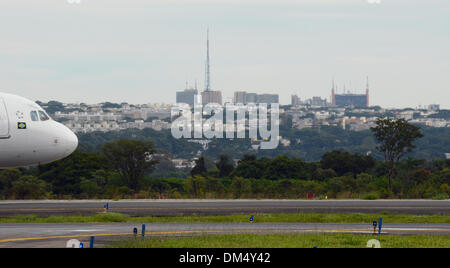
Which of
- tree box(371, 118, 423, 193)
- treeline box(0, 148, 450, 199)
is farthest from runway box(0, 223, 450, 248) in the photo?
tree box(371, 118, 423, 193)

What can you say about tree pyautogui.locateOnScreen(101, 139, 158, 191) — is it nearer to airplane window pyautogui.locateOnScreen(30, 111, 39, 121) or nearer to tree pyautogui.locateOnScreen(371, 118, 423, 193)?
tree pyautogui.locateOnScreen(371, 118, 423, 193)

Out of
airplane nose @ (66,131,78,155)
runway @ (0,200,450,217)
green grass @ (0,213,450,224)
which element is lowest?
runway @ (0,200,450,217)

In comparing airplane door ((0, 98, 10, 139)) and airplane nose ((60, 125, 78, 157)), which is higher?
airplane door ((0, 98, 10, 139))

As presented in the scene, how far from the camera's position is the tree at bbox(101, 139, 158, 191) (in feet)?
233

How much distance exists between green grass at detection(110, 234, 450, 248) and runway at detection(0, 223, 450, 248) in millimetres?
2044

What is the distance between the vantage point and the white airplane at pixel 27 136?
102 ft

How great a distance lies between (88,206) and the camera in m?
46.6

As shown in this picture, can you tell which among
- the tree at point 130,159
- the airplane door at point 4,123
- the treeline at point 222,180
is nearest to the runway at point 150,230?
the airplane door at point 4,123

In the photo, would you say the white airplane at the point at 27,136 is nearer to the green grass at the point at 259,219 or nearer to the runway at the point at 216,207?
the green grass at the point at 259,219

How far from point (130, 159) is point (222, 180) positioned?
9.68m

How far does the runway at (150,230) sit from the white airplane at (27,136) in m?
3.22

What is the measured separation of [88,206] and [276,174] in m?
38.6
